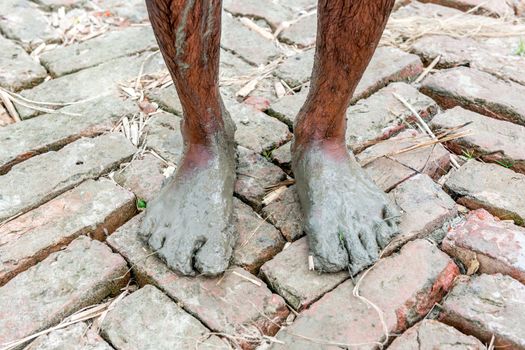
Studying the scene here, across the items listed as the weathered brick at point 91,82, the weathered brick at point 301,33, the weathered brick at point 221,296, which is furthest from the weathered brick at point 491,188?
the weathered brick at point 91,82

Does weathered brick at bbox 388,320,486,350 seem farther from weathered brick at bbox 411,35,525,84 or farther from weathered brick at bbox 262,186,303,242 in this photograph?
weathered brick at bbox 411,35,525,84

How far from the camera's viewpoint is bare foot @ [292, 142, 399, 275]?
1695 millimetres

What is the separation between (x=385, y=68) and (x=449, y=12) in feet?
2.36

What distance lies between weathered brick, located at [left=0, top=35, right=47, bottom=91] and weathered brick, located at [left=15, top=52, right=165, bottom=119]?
55mm

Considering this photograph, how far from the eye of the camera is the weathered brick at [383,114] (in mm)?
2221

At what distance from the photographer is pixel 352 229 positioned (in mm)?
1724

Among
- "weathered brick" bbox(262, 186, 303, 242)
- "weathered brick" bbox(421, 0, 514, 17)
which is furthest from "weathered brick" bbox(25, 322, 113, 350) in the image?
"weathered brick" bbox(421, 0, 514, 17)

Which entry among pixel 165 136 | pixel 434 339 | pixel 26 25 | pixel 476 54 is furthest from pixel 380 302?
pixel 26 25

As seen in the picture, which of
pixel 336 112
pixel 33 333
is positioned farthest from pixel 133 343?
pixel 336 112

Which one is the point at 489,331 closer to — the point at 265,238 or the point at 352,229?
the point at 352,229

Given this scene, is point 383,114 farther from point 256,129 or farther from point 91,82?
point 91,82

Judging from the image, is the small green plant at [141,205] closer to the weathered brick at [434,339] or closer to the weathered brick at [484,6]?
the weathered brick at [434,339]

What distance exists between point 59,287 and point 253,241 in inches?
22.1

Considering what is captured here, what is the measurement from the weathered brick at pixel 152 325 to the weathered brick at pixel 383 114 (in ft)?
2.96
